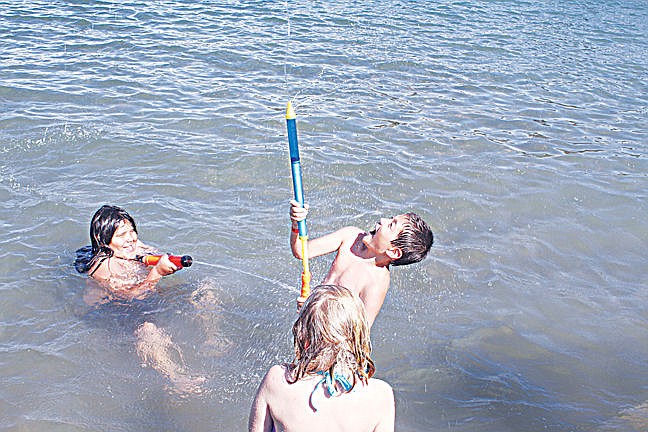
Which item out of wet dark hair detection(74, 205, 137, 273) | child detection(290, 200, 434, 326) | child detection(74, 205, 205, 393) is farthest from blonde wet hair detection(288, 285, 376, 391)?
wet dark hair detection(74, 205, 137, 273)

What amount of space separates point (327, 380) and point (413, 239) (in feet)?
5.21

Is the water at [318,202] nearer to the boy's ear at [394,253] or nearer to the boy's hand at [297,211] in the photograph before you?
the boy's ear at [394,253]

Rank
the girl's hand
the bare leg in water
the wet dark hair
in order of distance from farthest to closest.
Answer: the wet dark hair, the girl's hand, the bare leg in water

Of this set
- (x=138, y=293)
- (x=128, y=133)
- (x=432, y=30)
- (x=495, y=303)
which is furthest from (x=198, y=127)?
(x=432, y=30)

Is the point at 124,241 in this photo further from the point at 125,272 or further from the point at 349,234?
the point at 349,234

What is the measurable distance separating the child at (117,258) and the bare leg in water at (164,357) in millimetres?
379

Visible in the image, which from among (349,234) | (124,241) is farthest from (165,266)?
(349,234)

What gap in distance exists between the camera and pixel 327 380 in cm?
258

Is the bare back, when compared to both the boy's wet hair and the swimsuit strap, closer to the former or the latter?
the swimsuit strap

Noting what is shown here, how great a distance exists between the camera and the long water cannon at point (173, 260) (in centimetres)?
447

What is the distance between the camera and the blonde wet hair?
249cm

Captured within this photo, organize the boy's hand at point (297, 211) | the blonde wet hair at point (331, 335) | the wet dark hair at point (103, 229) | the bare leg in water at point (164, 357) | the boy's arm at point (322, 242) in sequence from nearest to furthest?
the blonde wet hair at point (331, 335) < the boy's hand at point (297, 211) < the boy's arm at point (322, 242) < the bare leg in water at point (164, 357) < the wet dark hair at point (103, 229)

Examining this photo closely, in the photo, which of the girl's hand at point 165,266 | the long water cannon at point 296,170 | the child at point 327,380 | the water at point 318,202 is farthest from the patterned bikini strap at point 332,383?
the girl's hand at point 165,266

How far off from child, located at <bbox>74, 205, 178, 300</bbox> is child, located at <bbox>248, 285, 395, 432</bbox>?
95.1 inches
